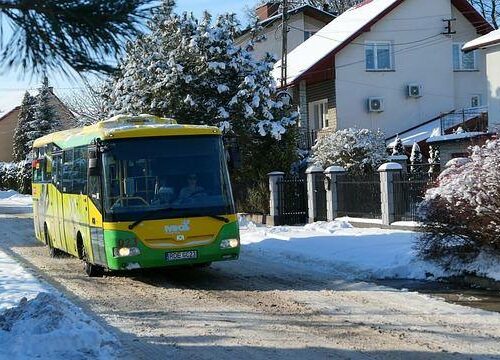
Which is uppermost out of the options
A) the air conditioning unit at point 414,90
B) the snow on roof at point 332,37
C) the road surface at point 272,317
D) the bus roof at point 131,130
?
the snow on roof at point 332,37

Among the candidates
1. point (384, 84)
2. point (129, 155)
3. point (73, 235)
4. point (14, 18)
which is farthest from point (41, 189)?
point (384, 84)

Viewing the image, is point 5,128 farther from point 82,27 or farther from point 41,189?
point 82,27

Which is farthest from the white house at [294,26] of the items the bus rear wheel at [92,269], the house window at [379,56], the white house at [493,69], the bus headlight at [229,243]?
the bus headlight at [229,243]

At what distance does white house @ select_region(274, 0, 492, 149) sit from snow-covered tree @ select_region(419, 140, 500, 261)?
21.6m

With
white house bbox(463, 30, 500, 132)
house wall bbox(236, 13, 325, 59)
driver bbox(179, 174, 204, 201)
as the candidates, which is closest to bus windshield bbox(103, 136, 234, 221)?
driver bbox(179, 174, 204, 201)

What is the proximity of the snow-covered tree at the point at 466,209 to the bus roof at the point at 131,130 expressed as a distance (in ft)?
13.3

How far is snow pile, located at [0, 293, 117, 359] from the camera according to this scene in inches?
286

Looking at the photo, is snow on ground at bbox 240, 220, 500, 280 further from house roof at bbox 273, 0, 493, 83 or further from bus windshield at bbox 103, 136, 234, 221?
house roof at bbox 273, 0, 493, 83

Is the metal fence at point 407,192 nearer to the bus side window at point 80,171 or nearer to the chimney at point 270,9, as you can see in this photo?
the bus side window at point 80,171

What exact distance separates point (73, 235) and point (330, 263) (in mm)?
5285

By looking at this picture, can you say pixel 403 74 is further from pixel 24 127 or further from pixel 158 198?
pixel 24 127

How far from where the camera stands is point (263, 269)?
554 inches

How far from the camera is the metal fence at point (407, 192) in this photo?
691 inches

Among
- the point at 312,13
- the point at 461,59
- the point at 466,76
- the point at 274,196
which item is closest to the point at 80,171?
the point at 274,196
